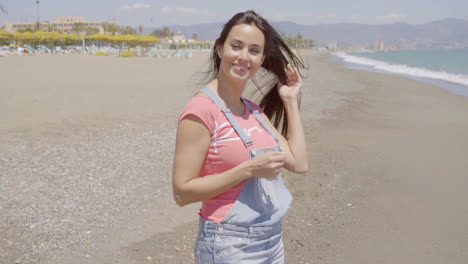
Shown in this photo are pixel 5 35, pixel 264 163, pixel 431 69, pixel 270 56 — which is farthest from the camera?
pixel 5 35

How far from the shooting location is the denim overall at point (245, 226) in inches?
63.1

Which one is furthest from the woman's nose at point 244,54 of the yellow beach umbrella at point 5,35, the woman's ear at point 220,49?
the yellow beach umbrella at point 5,35

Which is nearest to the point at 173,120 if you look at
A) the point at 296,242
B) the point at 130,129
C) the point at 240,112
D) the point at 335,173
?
the point at 130,129

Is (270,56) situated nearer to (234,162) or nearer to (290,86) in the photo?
(290,86)

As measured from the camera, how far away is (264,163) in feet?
4.91

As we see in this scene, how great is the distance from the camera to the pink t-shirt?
5.06ft

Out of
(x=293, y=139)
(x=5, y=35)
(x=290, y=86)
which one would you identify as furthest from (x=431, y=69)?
(x=5, y=35)

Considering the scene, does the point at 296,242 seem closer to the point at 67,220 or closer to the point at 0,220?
the point at 67,220

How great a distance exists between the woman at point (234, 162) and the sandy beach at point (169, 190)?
1.96 metres

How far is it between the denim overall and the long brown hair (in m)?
0.32

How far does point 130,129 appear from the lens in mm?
8672

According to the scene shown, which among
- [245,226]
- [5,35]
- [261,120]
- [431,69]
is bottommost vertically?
[245,226]

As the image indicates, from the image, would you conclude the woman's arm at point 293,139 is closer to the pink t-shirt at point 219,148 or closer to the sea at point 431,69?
the pink t-shirt at point 219,148

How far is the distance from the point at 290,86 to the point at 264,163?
67cm
